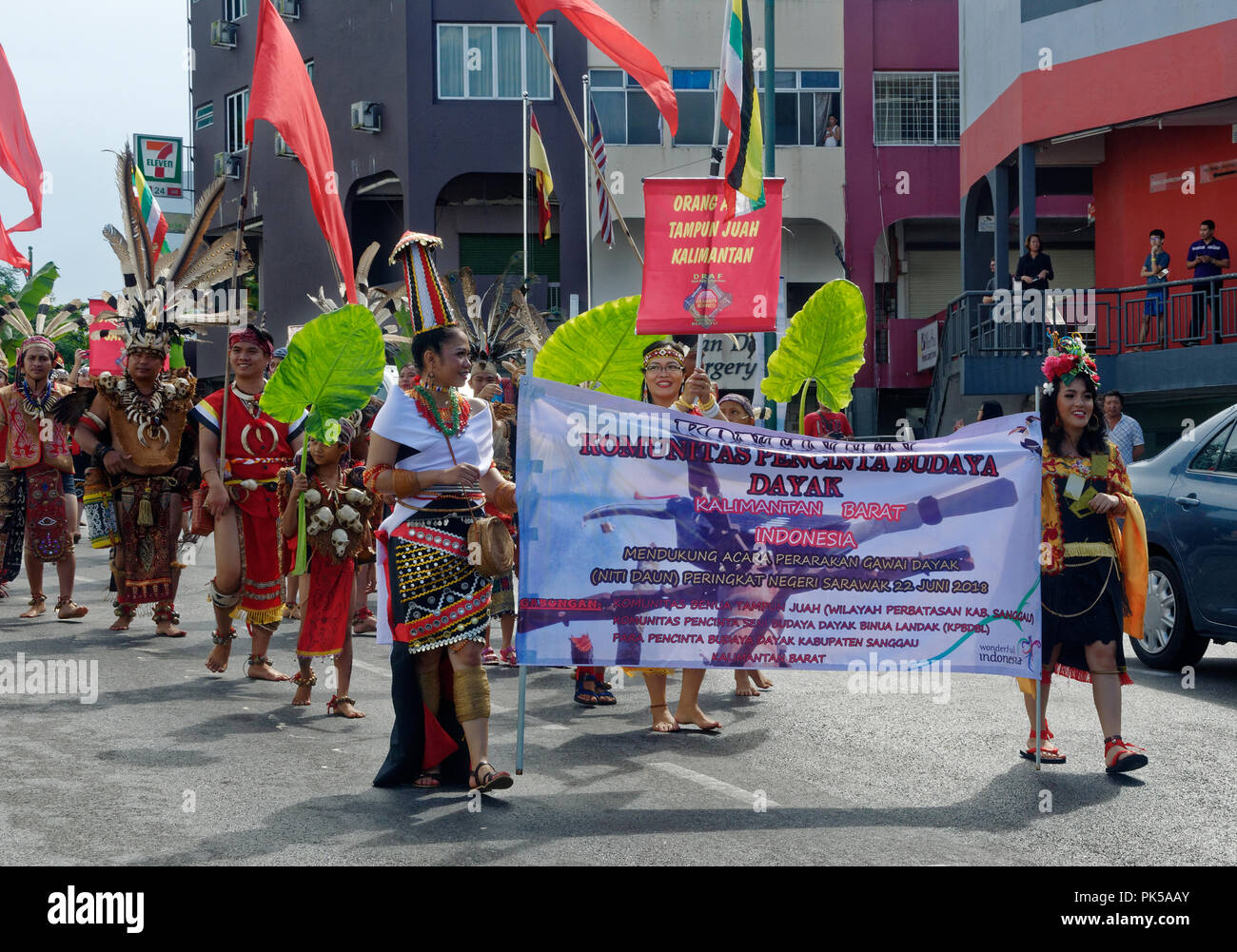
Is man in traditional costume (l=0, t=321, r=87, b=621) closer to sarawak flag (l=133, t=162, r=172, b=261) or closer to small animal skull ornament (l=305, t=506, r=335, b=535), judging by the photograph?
sarawak flag (l=133, t=162, r=172, b=261)

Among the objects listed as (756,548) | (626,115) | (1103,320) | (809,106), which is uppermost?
(809,106)

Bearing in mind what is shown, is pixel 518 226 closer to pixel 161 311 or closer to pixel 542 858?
pixel 161 311

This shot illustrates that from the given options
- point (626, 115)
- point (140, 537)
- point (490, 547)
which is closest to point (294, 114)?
point (140, 537)

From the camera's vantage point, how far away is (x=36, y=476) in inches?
483

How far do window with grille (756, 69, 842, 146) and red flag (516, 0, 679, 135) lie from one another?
2245cm

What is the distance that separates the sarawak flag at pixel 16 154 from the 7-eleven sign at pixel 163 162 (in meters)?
29.3

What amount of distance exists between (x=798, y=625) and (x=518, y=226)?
95.0 feet

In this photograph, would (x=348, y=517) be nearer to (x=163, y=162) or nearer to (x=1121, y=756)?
(x=1121, y=756)

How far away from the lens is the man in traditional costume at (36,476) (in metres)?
12.0

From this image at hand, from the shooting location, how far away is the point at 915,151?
3181 cm

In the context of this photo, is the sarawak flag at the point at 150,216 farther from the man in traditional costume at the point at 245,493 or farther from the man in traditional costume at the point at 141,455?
the man in traditional costume at the point at 245,493

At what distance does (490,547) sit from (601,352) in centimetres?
329

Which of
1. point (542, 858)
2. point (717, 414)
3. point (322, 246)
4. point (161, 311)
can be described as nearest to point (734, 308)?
point (717, 414)

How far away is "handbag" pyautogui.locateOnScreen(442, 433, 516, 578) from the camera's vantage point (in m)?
6.04
